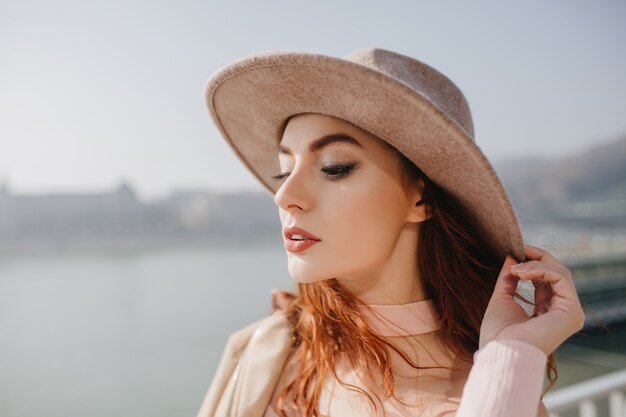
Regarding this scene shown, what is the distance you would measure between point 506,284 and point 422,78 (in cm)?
37

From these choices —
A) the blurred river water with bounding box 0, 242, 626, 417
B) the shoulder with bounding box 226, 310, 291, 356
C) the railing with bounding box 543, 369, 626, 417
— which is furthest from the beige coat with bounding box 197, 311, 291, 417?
the blurred river water with bounding box 0, 242, 626, 417

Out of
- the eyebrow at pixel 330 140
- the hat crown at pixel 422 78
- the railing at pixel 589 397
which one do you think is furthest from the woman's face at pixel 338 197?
the railing at pixel 589 397

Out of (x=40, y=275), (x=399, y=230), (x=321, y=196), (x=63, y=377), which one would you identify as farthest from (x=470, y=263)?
(x=40, y=275)

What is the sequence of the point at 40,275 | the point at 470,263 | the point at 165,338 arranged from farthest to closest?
the point at 40,275 < the point at 165,338 < the point at 470,263

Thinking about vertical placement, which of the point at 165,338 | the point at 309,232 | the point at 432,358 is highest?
the point at 309,232

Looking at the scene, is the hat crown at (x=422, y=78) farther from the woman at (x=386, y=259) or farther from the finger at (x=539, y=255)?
the finger at (x=539, y=255)

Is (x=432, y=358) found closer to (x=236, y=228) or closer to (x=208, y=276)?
(x=236, y=228)

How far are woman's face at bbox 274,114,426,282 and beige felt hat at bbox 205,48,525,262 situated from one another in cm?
3

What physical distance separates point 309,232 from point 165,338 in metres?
24.4

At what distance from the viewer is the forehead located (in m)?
0.85

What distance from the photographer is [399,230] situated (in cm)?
93

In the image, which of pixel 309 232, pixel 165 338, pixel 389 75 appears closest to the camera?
pixel 389 75

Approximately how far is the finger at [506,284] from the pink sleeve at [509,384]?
129 mm

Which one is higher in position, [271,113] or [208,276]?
[271,113]
